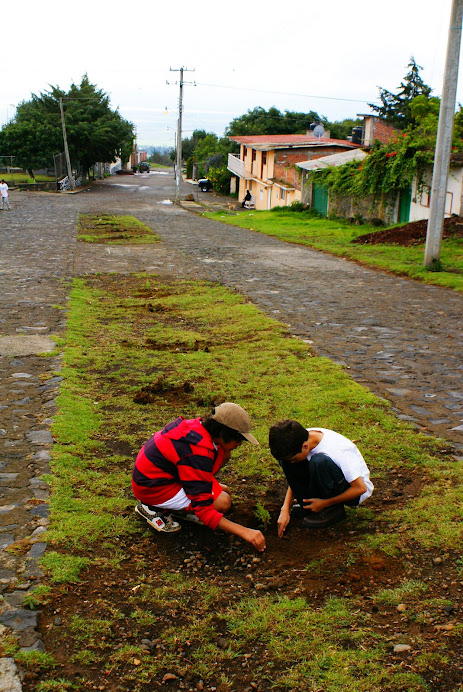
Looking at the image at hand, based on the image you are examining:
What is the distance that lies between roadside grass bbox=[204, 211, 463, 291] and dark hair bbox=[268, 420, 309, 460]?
1027cm

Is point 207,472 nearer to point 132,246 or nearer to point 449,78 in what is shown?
point 449,78

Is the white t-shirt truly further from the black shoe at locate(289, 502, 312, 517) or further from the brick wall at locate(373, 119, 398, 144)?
the brick wall at locate(373, 119, 398, 144)

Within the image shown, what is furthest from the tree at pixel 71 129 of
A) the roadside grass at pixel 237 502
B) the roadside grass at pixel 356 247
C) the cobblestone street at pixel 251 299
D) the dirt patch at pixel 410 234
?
the roadside grass at pixel 237 502

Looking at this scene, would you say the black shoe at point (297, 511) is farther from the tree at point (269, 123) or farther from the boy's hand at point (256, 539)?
the tree at point (269, 123)

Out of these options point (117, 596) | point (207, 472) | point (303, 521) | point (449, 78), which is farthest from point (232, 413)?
point (449, 78)

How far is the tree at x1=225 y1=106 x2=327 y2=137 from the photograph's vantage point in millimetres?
66438

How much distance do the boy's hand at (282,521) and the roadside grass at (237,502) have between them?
5.1 inches

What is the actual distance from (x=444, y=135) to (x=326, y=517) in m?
12.1

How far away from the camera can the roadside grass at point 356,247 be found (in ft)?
49.0

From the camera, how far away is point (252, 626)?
125 inches

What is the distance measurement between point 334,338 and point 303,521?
5003 millimetres

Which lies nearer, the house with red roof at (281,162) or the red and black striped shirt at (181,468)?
the red and black striped shirt at (181,468)

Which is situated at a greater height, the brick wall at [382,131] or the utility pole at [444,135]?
the brick wall at [382,131]

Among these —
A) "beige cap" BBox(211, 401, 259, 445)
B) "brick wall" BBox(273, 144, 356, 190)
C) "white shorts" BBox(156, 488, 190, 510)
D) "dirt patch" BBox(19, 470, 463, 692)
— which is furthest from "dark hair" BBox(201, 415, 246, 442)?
"brick wall" BBox(273, 144, 356, 190)
